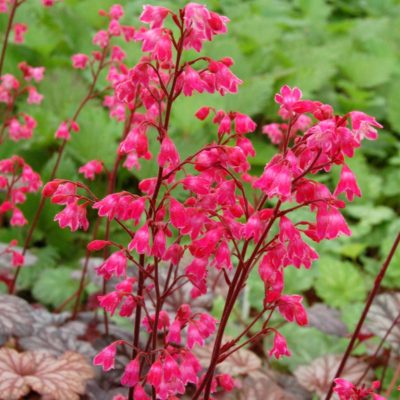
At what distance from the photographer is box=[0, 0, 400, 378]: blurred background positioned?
2.99 meters

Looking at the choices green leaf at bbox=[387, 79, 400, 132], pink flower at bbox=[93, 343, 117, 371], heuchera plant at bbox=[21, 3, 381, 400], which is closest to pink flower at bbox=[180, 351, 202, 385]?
heuchera plant at bbox=[21, 3, 381, 400]

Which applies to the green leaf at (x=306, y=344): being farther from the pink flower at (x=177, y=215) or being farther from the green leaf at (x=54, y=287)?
the pink flower at (x=177, y=215)

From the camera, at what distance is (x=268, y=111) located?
459cm

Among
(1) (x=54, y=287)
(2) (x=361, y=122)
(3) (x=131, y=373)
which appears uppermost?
(2) (x=361, y=122)

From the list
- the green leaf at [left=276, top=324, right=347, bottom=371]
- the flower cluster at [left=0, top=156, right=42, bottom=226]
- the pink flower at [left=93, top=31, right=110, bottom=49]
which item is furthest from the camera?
the green leaf at [left=276, top=324, right=347, bottom=371]

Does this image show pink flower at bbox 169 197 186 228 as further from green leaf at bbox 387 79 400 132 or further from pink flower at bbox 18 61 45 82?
green leaf at bbox 387 79 400 132

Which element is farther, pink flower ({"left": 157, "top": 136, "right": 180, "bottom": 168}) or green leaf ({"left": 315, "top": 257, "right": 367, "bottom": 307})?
green leaf ({"left": 315, "top": 257, "right": 367, "bottom": 307})

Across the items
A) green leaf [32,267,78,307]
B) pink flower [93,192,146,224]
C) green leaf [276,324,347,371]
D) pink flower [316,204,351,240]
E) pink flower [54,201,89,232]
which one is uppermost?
pink flower [316,204,351,240]

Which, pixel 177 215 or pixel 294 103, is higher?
pixel 294 103

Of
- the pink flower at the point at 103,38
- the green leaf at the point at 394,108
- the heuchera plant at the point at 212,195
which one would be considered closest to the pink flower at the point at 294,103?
the heuchera plant at the point at 212,195

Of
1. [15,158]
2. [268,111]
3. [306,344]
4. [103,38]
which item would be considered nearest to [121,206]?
[15,158]

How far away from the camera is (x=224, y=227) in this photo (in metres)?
1.22

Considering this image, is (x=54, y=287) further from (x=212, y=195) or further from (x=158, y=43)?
(x=158, y=43)

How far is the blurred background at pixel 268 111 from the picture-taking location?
299 centimetres
